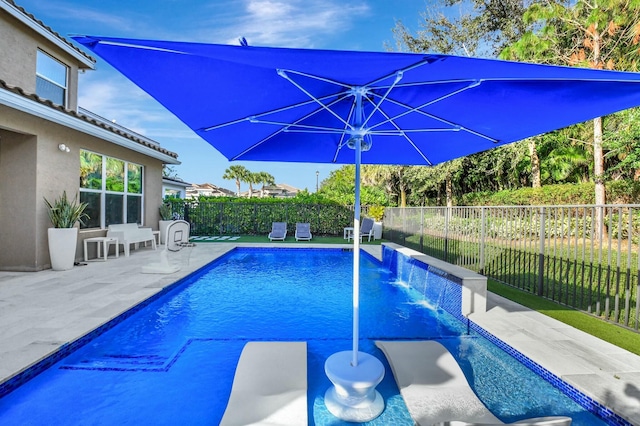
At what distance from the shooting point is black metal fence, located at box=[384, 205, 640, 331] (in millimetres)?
4750

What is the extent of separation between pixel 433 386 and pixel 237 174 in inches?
2626

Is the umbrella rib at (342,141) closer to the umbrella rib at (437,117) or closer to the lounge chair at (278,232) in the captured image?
the umbrella rib at (437,117)

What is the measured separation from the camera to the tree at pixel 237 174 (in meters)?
65.7

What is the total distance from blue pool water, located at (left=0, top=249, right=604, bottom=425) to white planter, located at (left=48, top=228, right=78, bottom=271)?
9.69 ft

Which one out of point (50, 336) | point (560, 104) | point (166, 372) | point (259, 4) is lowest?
point (166, 372)

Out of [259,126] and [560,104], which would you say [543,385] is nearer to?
[560,104]

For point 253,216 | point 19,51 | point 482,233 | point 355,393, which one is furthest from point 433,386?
point 253,216

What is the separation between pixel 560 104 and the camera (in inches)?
121

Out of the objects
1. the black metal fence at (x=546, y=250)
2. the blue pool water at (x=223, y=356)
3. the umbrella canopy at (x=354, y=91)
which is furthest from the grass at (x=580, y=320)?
the umbrella canopy at (x=354, y=91)

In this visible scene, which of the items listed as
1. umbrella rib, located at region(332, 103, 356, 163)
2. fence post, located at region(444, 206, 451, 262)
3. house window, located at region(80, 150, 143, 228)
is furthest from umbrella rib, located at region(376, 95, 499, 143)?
house window, located at region(80, 150, 143, 228)

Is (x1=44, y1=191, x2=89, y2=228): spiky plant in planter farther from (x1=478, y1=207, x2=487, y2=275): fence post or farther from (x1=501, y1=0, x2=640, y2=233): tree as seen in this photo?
(x1=501, y1=0, x2=640, y2=233): tree

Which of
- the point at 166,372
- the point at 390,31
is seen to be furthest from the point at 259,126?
the point at 390,31

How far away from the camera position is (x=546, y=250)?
607cm

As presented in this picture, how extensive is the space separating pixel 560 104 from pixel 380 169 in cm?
2504
